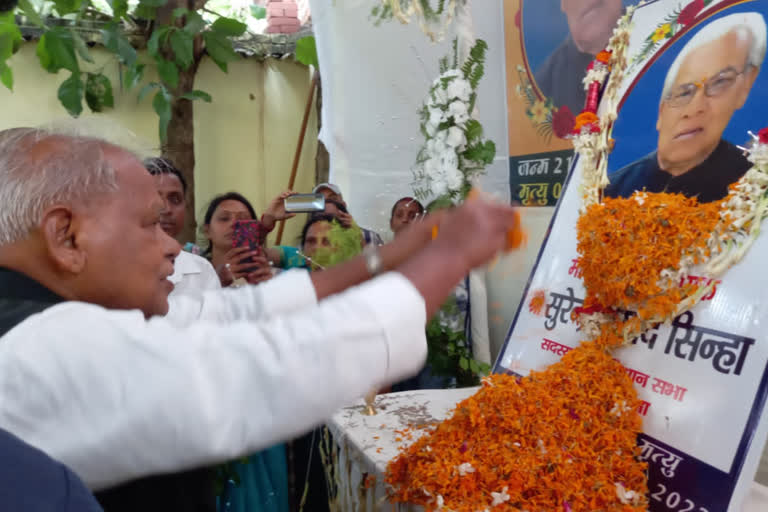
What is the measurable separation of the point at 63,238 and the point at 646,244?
4.24 ft

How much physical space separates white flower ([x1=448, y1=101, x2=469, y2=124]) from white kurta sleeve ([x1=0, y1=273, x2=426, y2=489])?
2197mm

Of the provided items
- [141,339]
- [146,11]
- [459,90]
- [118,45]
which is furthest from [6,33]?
[141,339]

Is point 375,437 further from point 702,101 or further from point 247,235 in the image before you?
point 702,101

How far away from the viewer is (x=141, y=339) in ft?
Answer: 2.52

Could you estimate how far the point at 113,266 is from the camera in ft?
3.05

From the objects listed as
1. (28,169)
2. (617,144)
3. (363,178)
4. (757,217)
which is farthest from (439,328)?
(28,169)

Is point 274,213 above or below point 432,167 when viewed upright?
below

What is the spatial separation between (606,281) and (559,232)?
457 mm

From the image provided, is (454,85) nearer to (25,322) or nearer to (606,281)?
(606,281)

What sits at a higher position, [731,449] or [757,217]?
[757,217]

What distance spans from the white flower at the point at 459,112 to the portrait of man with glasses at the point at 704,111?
4.02 ft

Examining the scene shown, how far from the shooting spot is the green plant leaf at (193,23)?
A: 4.24 metres

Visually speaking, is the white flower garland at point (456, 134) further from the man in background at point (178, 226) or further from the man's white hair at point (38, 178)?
the man's white hair at point (38, 178)

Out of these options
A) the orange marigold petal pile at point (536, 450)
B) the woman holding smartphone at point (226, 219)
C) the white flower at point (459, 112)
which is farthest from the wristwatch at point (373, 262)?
the white flower at point (459, 112)
